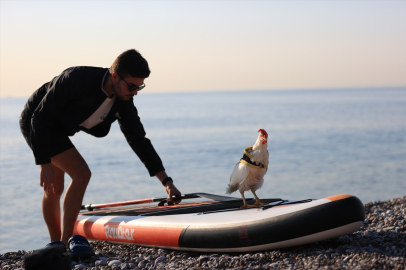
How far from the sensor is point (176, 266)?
135 inches

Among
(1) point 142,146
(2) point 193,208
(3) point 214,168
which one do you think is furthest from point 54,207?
(3) point 214,168

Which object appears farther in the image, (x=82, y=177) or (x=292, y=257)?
(x=82, y=177)

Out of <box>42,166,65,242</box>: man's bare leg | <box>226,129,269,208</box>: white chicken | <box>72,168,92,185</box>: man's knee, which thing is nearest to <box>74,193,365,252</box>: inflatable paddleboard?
<box>226,129,269,208</box>: white chicken

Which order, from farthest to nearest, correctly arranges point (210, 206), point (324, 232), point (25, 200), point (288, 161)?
point (288, 161) < point (25, 200) < point (210, 206) < point (324, 232)

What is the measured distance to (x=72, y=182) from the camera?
3814 mm

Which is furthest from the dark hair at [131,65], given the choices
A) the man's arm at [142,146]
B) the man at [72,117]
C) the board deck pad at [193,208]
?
the board deck pad at [193,208]

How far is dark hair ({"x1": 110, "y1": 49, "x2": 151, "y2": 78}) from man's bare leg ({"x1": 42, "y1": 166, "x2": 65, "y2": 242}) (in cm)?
121

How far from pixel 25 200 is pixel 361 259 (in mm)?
8392

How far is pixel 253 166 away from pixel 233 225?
1.78ft

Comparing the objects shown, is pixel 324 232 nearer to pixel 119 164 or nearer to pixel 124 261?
pixel 124 261

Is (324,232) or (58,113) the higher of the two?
(58,113)

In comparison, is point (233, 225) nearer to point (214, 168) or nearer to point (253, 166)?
point (253, 166)

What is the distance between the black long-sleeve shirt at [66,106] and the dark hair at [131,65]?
255mm

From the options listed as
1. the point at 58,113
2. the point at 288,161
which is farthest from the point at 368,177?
the point at 58,113
